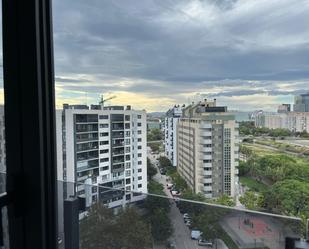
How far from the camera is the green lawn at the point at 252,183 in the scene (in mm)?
1500

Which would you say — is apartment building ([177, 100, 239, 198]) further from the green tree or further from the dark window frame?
the dark window frame

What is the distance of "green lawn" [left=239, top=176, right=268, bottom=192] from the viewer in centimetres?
150

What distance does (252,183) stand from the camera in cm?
151

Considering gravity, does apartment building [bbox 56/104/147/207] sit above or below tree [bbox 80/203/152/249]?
above

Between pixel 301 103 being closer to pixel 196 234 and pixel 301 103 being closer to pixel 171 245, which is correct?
pixel 196 234

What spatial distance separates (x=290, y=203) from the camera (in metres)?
1.44

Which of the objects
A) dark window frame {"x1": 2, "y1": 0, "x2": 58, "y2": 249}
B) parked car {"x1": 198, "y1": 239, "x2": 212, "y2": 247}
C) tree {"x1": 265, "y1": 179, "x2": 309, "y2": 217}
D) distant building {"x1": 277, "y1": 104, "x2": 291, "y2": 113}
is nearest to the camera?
dark window frame {"x1": 2, "y1": 0, "x2": 58, "y2": 249}

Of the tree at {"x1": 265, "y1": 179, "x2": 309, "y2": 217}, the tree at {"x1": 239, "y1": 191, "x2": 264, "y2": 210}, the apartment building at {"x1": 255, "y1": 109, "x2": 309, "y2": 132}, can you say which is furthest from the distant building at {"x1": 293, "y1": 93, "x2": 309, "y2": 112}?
the tree at {"x1": 239, "y1": 191, "x2": 264, "y2": 210}

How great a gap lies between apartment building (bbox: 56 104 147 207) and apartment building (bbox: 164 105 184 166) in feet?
0.43

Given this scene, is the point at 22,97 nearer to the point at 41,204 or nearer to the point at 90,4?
the point at 41,204

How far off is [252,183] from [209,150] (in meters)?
0.29

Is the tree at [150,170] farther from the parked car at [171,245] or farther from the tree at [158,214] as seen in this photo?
the parked car at [171,245]

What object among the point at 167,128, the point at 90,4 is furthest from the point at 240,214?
the point at 90,4

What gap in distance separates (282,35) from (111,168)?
1188 mm
